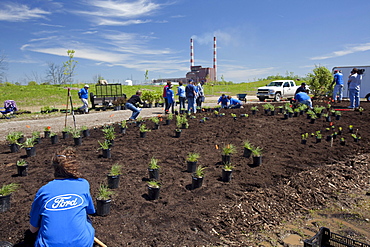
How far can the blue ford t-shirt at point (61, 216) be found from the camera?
223 cm

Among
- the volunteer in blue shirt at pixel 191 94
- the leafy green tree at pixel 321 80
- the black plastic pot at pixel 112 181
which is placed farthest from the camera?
the leafy green tree at pixel 321 80

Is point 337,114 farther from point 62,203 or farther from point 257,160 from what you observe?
point 62,203

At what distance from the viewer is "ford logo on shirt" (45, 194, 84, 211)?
227 centimetres

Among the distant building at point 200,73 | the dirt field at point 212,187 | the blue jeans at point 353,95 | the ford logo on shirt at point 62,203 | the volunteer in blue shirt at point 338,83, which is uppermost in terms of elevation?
the distant building at point 200,73

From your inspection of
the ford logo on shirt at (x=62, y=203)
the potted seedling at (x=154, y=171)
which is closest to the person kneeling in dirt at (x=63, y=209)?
the ford logo on shirt at (x=62, y=203)

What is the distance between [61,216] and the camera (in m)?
2.26

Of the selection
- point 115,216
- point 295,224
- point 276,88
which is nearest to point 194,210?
point 115,216

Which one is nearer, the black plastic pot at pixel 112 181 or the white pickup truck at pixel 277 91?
the black plastic pot at pixel 112 181

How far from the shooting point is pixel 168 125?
9.15 meters

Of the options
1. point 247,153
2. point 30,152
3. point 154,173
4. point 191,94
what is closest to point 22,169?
point 30,152

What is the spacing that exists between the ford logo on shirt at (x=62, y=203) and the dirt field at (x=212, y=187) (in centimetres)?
102

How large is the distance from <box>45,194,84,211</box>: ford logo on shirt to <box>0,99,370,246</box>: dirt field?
1017 millimetres

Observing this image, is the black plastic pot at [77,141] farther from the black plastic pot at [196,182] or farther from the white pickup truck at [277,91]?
the white pickup truck at [277,91]

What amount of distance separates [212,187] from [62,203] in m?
2.71
